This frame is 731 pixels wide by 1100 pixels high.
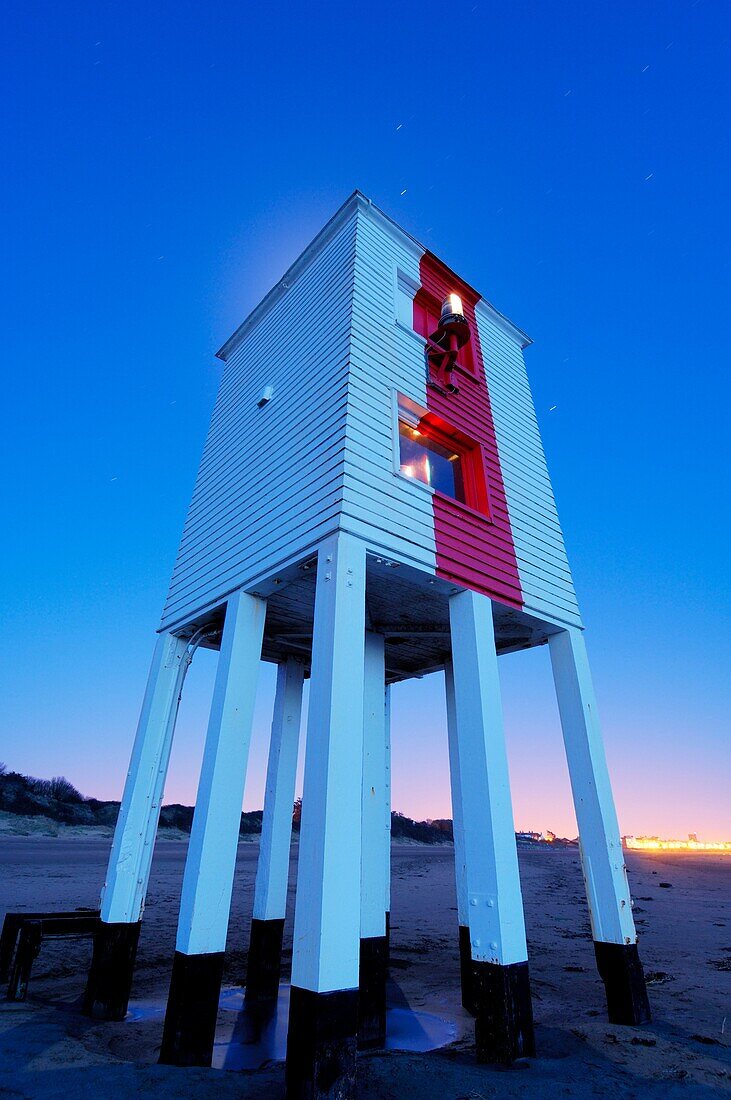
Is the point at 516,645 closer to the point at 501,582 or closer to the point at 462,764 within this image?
the point at 501,582

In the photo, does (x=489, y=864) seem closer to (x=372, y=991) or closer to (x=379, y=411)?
(x=372, y=991)

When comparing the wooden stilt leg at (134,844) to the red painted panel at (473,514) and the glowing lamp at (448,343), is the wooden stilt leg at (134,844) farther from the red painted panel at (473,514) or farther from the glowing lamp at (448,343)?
the glowing lamp at (448,343)

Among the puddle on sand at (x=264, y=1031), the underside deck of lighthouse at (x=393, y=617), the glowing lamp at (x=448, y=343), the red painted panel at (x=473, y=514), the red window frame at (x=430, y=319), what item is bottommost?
the puddle on sand at (x=264, y=1031)

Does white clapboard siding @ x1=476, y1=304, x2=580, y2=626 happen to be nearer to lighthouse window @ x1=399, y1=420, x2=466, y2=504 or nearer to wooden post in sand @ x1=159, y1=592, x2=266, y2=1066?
lighthouse window @ x1=399, y1=420, x2=466, y2=504

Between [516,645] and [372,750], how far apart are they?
300 centimetres

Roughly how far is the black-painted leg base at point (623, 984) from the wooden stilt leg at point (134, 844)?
A: 18.3 feet

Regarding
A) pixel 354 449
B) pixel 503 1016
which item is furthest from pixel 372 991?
pixel 354 449

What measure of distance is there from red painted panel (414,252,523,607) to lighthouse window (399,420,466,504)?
40 cm

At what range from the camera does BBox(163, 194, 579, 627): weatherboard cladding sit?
6.25 m

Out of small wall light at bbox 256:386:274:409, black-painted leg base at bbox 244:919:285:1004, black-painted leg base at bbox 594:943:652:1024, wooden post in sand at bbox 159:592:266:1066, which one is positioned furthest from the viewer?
small wall light at bbox 256:386:274:409

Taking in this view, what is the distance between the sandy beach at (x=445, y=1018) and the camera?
3.88 meters

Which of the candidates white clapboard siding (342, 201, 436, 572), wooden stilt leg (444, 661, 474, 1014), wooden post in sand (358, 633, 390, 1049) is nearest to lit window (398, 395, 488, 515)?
white clapboard siding (342, 201, 436, 572)

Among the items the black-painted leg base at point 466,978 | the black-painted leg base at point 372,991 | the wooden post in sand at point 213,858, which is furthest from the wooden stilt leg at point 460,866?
the wooden post in sand at point 213,858

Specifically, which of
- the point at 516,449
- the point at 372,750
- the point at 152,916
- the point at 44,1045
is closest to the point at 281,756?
the point at 372,750
